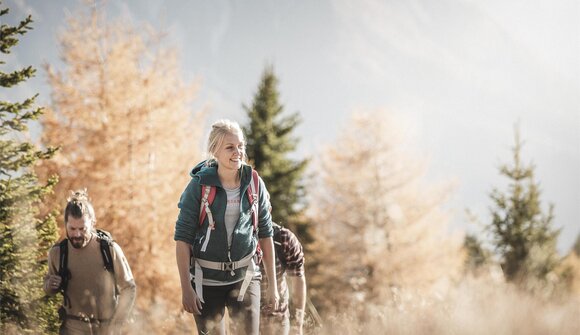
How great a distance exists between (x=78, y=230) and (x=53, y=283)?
41 cm

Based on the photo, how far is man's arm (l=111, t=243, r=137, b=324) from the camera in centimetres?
348

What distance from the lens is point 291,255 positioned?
3.76 meters

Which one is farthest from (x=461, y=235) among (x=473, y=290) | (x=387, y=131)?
(x=473, y=290)

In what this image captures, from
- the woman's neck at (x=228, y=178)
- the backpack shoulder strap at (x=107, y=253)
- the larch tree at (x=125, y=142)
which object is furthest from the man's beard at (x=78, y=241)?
the larch tree at (x=125, y=142)

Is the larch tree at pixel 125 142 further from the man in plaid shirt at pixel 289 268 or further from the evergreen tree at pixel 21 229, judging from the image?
the man in plaid shirt at pixel 289 268

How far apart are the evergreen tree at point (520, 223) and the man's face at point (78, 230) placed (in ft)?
41.0

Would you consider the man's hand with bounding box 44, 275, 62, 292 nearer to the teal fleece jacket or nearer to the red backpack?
the teal fleece jacket

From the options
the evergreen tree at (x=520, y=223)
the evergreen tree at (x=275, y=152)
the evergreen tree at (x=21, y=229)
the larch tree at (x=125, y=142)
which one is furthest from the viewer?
the evergreen tree at (x=275, y=152)

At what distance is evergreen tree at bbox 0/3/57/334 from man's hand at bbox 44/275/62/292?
2097 millimetres

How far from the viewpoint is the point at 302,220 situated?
17609mm

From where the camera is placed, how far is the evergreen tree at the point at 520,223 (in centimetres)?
1409

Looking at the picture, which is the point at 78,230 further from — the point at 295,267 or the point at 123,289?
the point at 295,267

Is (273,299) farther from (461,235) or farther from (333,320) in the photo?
(461,235)

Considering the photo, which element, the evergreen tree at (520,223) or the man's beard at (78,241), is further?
the evergreen tree at (520,223)
